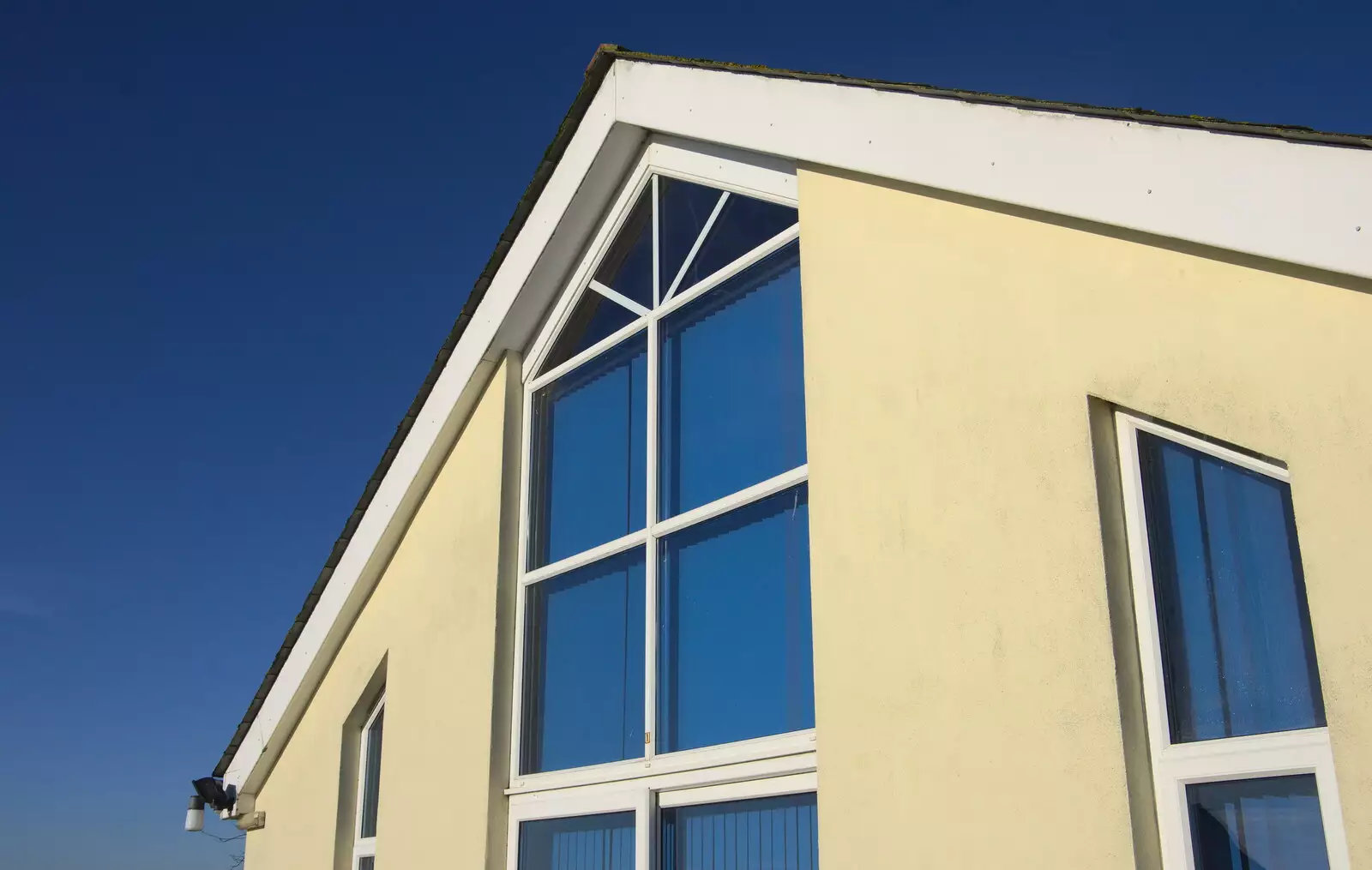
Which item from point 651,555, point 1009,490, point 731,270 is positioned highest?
point 731,270

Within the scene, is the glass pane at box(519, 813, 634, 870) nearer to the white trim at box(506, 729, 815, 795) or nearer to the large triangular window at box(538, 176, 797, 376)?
the white trim at box(506, 729, 815, 795)

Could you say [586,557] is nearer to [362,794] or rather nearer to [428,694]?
[428,694]

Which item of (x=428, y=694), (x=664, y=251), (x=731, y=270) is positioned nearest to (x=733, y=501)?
(x=731, y=270)

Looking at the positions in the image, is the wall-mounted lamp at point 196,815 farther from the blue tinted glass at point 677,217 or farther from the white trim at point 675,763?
the blue tinted glass at point 677,217

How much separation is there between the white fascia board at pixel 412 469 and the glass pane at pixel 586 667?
1352 millimetres

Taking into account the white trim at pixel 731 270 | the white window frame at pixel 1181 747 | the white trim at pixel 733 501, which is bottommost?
the white window frame at pixel 1181 747

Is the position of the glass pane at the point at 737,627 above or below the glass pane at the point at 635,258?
below

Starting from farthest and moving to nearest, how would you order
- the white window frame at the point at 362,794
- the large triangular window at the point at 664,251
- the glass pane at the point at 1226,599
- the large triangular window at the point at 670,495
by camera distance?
the white window frame at the point at 362,794
the large triangular window at the point at 664,251
the large triangular window at the point at 670,495
the glass pane at the point at 1226,599

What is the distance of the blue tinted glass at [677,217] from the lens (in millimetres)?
6555

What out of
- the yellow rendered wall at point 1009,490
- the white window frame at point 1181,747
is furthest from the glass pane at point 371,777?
the white window frame at point 1181,747

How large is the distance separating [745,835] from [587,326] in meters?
3.21

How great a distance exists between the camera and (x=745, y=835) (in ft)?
17.3

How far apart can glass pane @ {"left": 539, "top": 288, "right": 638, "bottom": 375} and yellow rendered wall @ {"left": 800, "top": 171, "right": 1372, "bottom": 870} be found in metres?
2.00

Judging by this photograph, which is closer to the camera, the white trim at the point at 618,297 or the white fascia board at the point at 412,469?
the white trim at the point at 618,297
